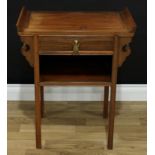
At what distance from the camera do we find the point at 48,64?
2.37 m

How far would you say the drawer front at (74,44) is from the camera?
81.7 inches

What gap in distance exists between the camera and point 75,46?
208 centimetres

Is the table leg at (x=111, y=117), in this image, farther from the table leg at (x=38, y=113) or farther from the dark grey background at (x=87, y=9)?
the dark grey background at (x=87, y=9)

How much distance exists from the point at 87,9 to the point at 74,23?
45 centimetres

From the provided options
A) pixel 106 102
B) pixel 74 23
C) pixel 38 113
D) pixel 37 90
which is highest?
pixel 74 23

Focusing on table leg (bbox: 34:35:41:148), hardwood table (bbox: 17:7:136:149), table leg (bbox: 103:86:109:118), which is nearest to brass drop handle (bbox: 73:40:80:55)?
hardwood table (bbox: 17:7:136:149)

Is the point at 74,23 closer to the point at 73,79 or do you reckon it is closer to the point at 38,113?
the point at 73,79

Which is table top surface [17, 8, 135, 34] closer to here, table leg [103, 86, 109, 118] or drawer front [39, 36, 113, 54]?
drawer front [39, 36, 113, 54]

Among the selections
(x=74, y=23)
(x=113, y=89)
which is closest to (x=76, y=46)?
(x=74, y=23)

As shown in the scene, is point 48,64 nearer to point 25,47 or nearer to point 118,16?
point 25,47

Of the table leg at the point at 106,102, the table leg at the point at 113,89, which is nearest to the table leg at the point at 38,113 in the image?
the table leg at the point at 113,89

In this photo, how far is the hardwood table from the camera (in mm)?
2074

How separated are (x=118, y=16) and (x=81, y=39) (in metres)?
0.39
